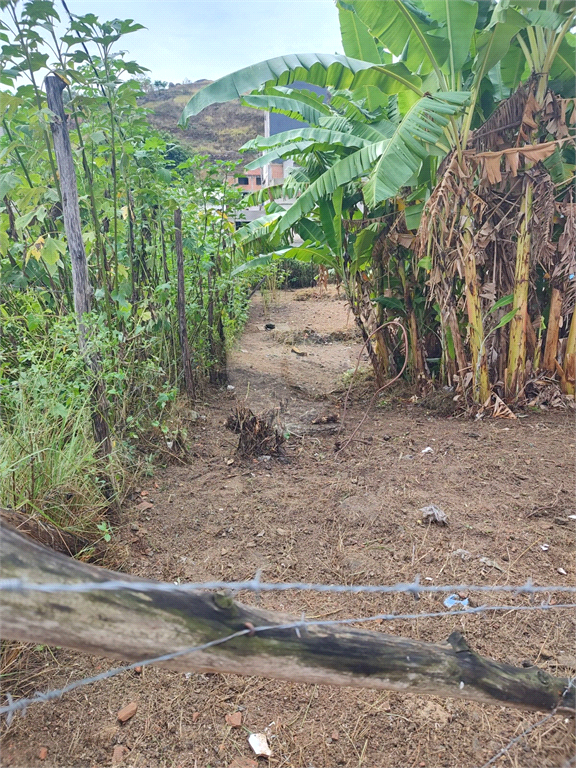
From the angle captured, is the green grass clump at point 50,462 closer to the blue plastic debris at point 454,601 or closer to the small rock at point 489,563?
the blue plastic debris at point 454,601

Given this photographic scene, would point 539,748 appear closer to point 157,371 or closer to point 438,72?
point 157,371

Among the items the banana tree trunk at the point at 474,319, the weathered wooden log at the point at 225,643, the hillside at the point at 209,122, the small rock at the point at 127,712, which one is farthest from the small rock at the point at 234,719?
the hillside at the point at 209,122

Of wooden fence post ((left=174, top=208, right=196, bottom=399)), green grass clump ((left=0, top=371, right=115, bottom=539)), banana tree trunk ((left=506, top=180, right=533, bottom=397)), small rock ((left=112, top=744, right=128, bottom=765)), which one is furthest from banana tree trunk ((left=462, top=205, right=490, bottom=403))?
small rock ((left=112, top=744, right=128, bottom=765))

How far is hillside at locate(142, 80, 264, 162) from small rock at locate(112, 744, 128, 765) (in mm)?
35802

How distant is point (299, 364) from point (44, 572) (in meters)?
6.03

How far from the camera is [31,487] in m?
2.37

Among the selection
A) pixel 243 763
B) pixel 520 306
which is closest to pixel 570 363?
pixel 520 306

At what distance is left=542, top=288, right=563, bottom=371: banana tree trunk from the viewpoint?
4.62 meters

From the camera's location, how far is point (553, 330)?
4.68 m

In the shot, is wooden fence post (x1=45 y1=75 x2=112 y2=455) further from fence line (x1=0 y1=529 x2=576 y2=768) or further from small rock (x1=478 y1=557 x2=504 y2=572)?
small rock (x1=478 y1=557 x2=504 y2=572)

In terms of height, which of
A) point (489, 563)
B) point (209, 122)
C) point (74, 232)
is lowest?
point (489, 563)

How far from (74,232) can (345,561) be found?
220 centimetres

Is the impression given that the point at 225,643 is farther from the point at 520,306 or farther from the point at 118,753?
the point at 520,306

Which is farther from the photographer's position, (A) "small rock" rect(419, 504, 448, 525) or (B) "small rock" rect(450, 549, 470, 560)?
(A) "small rock" rect(419, 504, 448, 525)
